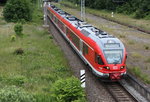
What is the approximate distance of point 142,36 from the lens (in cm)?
3628

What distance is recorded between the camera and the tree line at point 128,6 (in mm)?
59838

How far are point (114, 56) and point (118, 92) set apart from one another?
220 cm

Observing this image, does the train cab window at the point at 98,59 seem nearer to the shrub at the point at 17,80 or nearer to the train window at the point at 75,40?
the shrub at the point at 17,80

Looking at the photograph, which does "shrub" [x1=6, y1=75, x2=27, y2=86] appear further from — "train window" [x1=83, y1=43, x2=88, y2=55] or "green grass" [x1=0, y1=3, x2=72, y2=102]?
"train window" [x1=83, y1=43, x2=88, y2=55]

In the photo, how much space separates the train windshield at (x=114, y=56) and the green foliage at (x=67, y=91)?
3.96 meters

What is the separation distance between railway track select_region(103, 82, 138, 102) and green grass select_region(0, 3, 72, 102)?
3.01 m

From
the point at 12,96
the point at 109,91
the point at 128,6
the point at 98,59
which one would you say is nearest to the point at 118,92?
the point at 109,91

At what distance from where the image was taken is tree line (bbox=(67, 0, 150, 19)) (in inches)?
2356

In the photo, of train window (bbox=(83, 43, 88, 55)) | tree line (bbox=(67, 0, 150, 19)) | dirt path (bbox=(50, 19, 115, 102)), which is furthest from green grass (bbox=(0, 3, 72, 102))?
tree line (bbox=(67, 0, 150, 19))

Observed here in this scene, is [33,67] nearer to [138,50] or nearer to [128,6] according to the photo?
[138,50]

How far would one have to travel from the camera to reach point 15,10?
50062 mm

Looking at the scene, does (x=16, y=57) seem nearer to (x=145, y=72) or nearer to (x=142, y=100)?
(x=145, y=72)

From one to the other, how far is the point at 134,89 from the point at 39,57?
31.1ft

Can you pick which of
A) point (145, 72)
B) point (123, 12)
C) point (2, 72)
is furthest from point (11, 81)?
point (123, 12)
